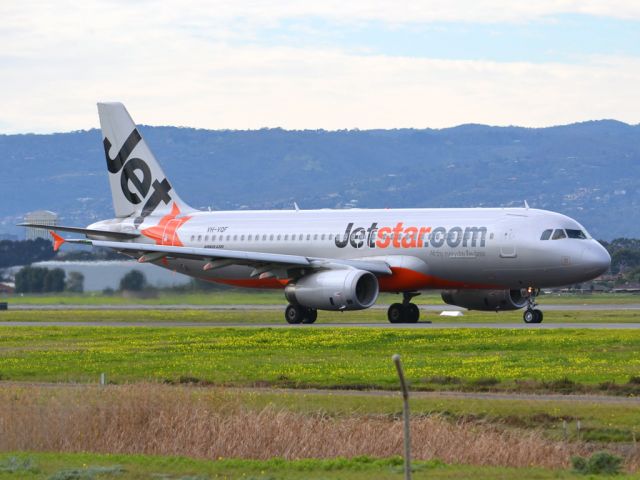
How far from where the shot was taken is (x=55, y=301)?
75.5 meters

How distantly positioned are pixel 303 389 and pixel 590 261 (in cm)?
2282

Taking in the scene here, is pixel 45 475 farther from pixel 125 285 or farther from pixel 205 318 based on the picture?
pixel 125 285

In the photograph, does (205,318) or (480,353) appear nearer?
(480,353)

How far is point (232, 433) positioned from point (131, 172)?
41.8 metres

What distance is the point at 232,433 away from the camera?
23.7 m

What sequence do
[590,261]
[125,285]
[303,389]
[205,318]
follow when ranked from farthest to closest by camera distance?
[125,285] → [205,318] → [590,261] → [303,389]

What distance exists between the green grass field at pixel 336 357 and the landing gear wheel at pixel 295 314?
5259mm

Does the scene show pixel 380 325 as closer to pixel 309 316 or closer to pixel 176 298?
pixel 309 316

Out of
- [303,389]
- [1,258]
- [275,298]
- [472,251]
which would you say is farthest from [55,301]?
[303,389]

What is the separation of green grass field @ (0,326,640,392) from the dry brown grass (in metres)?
6.10

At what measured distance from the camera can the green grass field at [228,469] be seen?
1938 centimetres

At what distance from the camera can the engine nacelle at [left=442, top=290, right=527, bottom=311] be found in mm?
54812

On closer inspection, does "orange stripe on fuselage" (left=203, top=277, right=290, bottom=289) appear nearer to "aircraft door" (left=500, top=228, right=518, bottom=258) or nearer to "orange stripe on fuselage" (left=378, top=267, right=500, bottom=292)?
"orange stripe on fuselage" (left=378, top=267, right=500, bottom=292)

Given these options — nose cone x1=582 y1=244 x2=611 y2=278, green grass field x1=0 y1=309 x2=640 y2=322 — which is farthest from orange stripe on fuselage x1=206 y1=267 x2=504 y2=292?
nose cone x1=582 y1=244 x2=611 y2=278
